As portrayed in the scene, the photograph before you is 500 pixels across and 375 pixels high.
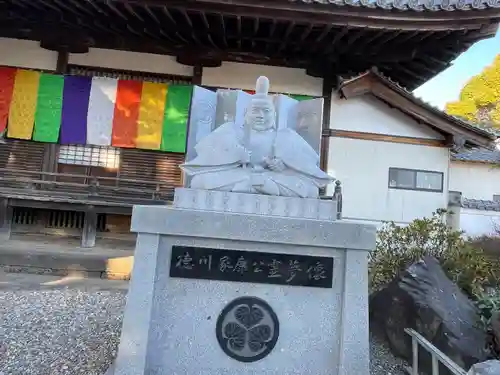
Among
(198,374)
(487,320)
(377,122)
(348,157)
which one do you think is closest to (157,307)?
(198,374)

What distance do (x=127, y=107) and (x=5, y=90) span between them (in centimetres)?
220

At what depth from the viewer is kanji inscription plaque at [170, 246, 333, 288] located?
3156 millimetres

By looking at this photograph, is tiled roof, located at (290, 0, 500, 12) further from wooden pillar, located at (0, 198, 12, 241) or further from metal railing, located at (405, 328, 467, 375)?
wooden pillar, located at (0, 198, 12, 241)

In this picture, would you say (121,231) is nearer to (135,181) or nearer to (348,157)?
(135,181)

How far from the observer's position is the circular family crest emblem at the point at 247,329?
3133 millimetres

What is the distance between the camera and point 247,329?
10.3 feet

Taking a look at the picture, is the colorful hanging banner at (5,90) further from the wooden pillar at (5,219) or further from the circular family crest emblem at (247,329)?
the circular family crest emblem at (247,329)

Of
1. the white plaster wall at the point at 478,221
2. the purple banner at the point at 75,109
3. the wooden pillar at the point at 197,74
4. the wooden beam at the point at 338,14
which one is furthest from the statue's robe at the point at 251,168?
the white plaster wall at the point at 478,221

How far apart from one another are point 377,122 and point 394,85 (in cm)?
79

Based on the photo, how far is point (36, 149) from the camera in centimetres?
768

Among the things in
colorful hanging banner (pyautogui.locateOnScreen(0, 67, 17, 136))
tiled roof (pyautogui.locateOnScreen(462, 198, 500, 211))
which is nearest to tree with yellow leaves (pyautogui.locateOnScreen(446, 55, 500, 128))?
tiled roof (pyautogui.locateOnScreen(462, 198, 500, 211))

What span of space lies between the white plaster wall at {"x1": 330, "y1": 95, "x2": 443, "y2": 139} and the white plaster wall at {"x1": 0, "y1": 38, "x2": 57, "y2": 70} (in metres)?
5.37

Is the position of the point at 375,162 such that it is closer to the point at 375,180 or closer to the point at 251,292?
the point at 375,180

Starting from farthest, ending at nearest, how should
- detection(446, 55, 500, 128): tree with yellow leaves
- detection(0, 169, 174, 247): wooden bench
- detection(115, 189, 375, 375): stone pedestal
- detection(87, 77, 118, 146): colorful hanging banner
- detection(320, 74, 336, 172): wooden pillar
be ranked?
detection(446, 55, 500, 128): tree with yellow leaves < detection(320, 74, 336, 172): wooden pillar < detection(87, 77, 118, 146): colorful hanging banner < detection(0, 169, 174, 247): wooden bench < detection(115, 189, 375, 375): stone pedestal
